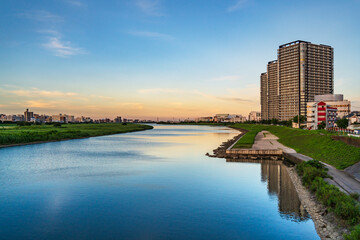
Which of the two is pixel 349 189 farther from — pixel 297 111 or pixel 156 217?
pixel 297 111

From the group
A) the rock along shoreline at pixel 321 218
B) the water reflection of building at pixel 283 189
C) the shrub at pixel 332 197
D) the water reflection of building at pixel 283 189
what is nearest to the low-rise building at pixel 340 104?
the water reflection of building at pixel 283 189

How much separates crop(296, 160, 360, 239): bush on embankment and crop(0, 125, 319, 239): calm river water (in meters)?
1.76

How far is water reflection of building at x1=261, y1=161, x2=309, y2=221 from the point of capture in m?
19.9

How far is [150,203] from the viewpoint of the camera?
73.8ft

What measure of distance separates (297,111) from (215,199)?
191858mm

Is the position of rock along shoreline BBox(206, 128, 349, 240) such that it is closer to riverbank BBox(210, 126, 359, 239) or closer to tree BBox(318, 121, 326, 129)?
riverbank BBox(210, 126, 359, 239)

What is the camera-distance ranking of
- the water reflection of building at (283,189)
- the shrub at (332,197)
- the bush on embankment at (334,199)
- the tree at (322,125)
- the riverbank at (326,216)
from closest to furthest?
1. the bush on embankment at (334,199)
2. the shrub at (332,197)
3. the riverbank at (326,216)
4. the water reflection of building at (283,189)
5. the tree at (322,125)

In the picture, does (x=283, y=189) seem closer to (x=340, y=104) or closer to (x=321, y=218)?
(x=321, y=218)

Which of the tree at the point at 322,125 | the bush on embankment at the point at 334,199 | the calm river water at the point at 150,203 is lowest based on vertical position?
the calm river water at the point at 150,203

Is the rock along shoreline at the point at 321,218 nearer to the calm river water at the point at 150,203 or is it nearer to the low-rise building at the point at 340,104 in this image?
the calm river water at the point at 150,203

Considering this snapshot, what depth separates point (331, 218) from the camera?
16.8m

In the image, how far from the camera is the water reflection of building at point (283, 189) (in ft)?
65.4

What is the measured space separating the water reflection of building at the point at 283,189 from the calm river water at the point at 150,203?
0.24ft

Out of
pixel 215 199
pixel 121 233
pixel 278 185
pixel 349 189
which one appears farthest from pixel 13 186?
pixel 349 189
